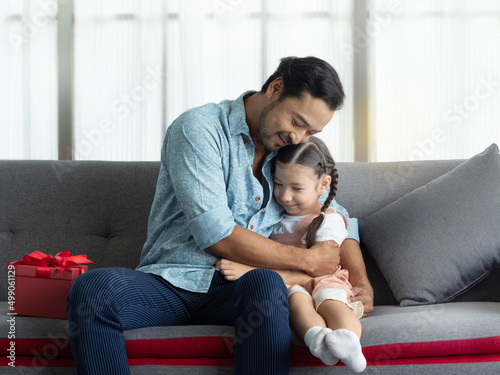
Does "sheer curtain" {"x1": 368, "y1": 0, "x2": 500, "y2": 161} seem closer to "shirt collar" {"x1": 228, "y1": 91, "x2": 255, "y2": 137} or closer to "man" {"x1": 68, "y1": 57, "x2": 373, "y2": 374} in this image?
"man" {"x1": 68, "y1": 57, "x2": 373, "y2": 374}

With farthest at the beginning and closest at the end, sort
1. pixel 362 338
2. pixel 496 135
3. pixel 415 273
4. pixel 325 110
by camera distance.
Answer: pixel 496 135 < pixel 415 273 < pixel 325 110 < pixel 362 338

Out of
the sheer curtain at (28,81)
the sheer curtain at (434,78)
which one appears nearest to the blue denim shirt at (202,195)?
the sheer curtain at (434,78)

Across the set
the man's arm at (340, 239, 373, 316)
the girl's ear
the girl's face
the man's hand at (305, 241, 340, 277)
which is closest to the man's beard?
the girl's face

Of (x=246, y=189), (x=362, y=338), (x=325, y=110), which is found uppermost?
(x=325, y=110)

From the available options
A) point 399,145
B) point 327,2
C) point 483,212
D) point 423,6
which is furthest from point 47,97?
point 483,212

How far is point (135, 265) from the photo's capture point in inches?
70.9

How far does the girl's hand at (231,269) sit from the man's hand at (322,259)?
197mm

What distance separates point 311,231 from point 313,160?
236 mm

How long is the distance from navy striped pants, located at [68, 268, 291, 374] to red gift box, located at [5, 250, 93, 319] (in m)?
0.20

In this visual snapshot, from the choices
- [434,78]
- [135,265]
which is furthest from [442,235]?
[434,78]

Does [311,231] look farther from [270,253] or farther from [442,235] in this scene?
[442,235]

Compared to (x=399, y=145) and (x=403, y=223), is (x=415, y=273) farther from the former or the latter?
(x=399, y=145)

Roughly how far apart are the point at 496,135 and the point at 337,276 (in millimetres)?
2281

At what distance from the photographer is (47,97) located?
11.2 ft
